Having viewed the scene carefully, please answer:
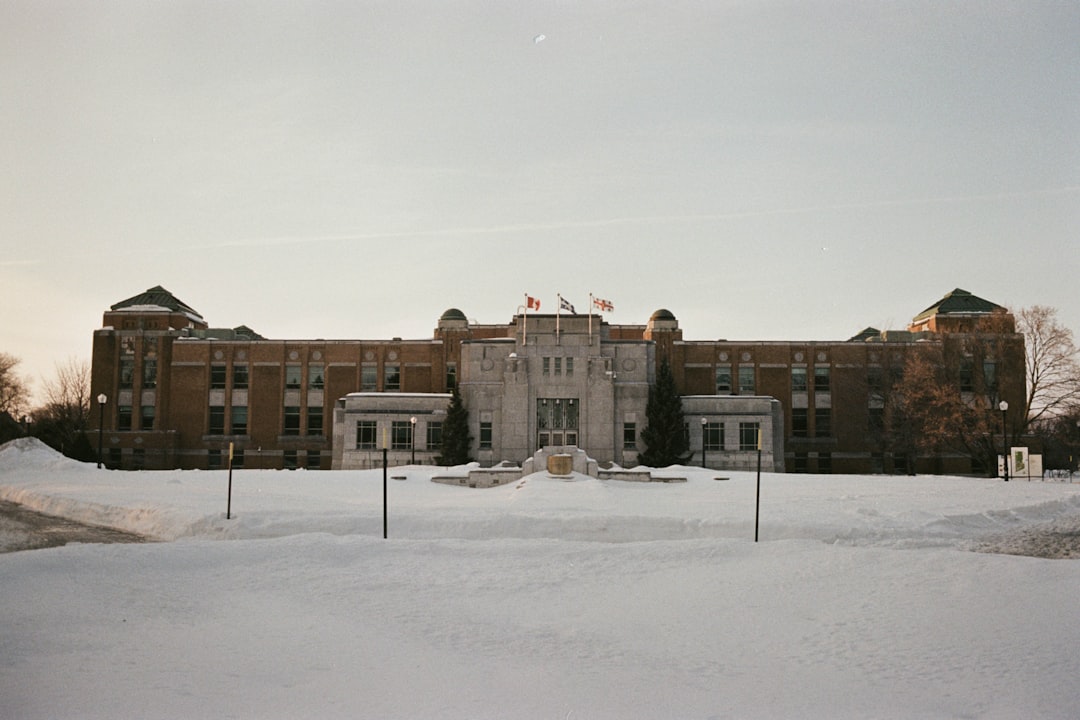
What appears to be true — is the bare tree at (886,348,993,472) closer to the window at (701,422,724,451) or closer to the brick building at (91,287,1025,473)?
the brick building at (91,287,1025,473)

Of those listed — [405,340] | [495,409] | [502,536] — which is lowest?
[502,536]

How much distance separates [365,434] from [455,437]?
7.19 metres

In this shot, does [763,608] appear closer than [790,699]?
No

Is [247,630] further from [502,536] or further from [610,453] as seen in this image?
[610,453]

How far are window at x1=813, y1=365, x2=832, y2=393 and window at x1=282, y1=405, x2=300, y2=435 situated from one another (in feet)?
153

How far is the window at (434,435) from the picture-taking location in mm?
57938

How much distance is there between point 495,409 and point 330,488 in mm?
21767

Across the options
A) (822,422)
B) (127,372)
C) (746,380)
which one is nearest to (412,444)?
(127,372)

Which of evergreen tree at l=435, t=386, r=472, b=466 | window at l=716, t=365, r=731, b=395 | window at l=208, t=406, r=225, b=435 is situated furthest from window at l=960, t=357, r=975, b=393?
window at l=208, t=406, r=225, b=435

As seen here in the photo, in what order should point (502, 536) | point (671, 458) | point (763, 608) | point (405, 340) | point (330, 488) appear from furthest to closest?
point (405, 340), point (671, 458), point (330, 488), point (502, 536), point (763, 608)

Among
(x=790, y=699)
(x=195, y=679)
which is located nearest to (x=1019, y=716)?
(x=790, y=699)

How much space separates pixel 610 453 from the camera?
56.4 m

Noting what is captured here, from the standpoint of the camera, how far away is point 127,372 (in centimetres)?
7256

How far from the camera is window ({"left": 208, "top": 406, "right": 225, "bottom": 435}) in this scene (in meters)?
72.0
